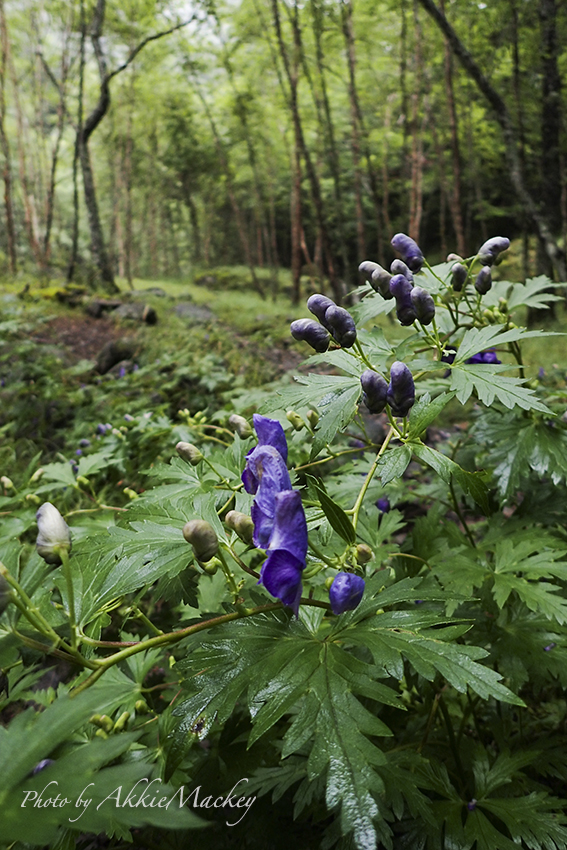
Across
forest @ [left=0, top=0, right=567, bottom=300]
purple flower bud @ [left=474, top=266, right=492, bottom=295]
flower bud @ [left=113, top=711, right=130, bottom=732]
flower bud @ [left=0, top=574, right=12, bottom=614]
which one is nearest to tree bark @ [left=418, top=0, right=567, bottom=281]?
forest @ [left=0, top=0, right=567, bottom=300]

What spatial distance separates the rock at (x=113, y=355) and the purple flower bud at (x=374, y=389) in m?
4.87

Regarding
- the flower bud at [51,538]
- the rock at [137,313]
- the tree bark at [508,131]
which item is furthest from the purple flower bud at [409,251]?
the rock at [137,313]

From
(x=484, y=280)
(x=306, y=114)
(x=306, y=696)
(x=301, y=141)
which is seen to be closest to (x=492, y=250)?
(x=484, y=280)

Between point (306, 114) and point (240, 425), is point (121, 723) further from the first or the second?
point (306, 114)

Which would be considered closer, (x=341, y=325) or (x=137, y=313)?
(x=341, y=325)

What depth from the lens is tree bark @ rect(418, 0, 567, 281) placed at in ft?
13.6

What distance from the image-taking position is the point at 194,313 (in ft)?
29.1

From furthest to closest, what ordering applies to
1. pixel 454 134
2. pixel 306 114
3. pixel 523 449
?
1. pixel 306 114
2. pixel 454 134
3. pixel 523 449

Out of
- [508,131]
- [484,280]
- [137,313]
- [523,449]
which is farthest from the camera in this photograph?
[137,313]

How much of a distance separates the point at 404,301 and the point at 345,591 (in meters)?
0.67

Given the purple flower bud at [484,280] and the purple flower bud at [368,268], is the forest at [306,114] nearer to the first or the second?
the purple flower bud at [484,280]

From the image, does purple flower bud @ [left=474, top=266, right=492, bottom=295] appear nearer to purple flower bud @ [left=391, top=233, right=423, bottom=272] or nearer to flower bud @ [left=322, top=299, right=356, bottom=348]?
purple flower bud @ [left=391, top=233, right=423, bottom=272]

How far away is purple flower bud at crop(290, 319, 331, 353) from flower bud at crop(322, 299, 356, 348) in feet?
0.17

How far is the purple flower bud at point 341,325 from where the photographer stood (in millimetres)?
967
